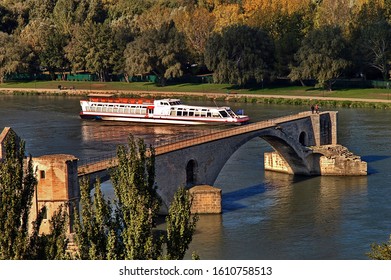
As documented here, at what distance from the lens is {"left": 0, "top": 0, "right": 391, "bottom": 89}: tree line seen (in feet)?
461

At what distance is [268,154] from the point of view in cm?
8144

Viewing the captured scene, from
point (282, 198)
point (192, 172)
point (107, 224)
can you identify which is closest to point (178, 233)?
point (107, 224)

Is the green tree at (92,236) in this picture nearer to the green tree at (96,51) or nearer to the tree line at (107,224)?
the tree line at (107,224)

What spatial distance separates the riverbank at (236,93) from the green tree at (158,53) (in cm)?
406

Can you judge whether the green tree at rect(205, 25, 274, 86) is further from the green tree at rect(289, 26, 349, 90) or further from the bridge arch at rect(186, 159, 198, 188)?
the bridge arch at rect(186, 159, 198, 188)

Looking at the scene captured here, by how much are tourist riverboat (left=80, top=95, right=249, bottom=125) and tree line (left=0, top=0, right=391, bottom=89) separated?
25.6 m

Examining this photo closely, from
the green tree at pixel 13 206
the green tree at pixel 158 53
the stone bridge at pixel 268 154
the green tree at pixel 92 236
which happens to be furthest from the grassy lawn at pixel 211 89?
the green tree at pixel 92 236

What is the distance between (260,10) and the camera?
163 metres

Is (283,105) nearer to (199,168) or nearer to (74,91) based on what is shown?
(74,91)

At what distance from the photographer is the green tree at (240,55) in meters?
146

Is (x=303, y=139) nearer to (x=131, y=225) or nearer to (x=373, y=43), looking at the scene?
(x=131, y=225)

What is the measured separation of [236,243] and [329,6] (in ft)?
357

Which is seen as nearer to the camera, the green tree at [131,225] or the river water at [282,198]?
the green tree at [131,225]

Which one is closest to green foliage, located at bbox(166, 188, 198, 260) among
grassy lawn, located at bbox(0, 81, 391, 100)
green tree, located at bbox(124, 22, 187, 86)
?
grassy lawn, located at bbox(0, 81, 391, 100)
